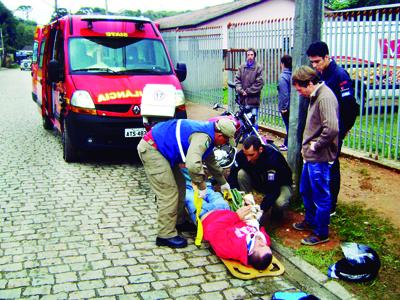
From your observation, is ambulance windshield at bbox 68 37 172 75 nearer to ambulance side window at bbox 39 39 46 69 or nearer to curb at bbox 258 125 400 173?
ambulance side window at bbox 39 39 46 69

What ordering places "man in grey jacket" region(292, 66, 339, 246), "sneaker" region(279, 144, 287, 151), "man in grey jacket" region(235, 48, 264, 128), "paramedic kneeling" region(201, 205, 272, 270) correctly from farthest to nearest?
"man in grey jacket" region(235, 48, 264, 128) < "sneaker" region(279, 144, 287, 151) < "man in grey jacket" region(292, 66, 339, 246) < "paramedic kneeling" region(201, 205, 272, 270)

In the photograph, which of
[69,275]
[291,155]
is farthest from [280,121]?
[69,275]

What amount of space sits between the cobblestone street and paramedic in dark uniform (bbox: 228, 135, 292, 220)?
0.99m

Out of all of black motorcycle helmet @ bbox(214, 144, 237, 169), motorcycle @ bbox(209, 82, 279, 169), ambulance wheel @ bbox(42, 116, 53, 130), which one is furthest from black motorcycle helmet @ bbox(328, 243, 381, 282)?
ambulance wheel @ bbox(42, 116, 53, 130)

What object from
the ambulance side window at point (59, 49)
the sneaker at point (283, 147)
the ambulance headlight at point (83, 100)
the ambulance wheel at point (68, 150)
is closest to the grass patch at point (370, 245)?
the sneaker at point (283, 147)

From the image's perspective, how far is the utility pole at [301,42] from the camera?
5.65 meters

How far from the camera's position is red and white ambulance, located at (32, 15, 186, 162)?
26.6 ft

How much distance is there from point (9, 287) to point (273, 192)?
292 cm

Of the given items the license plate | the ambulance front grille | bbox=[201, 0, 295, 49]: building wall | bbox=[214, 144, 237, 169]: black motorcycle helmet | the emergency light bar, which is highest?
bbox=[201, 0, 295, 49]: building wall

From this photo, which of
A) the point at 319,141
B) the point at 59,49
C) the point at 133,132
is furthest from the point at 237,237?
the point at 59,49

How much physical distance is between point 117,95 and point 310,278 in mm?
4894

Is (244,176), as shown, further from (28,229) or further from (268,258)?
(28,229)

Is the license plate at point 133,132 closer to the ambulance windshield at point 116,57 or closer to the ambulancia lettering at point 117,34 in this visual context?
the ambulance windshield at point 116,57

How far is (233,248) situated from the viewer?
4609 mm
